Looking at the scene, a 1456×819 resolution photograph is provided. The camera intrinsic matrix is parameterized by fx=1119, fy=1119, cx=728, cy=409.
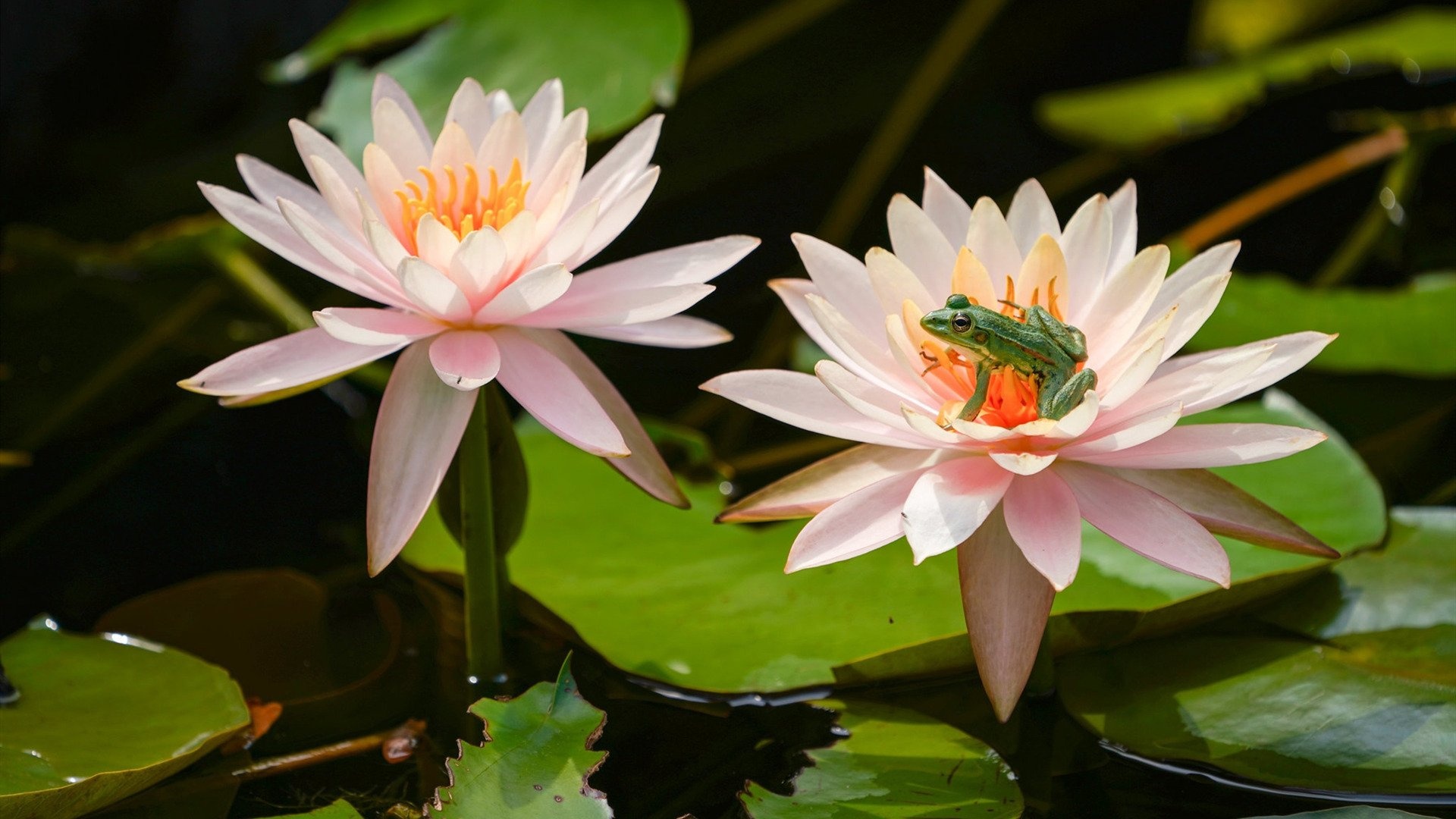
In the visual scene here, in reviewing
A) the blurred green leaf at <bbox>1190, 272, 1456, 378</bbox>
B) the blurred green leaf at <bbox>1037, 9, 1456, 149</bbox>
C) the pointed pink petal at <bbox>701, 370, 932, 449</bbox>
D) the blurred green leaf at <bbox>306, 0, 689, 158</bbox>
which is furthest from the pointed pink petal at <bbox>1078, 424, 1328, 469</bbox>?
the blurred green leaf at <bbox>1037, 9, 1456, 149</bbox>

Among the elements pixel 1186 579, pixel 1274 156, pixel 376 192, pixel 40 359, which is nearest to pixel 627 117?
pixel 376 192

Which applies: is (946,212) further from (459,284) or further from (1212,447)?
(459,284)

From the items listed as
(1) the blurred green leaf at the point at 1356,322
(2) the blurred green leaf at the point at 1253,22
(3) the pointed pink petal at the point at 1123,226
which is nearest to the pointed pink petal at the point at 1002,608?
(3) the pointed pink petal at the point at 1123,226

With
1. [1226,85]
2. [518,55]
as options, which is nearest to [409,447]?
[518,55]

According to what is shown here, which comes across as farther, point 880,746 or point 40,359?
point 40,359

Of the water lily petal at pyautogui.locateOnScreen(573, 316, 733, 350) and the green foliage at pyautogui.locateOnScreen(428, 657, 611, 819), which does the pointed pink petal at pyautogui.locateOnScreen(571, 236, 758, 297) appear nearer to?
the water lily petal at pyautogui.locateOnScreen(573, 316, 733, 350)

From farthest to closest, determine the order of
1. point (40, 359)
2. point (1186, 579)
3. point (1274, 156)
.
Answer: point (1274, 156)
point (40, 359)
point (1186, 579)

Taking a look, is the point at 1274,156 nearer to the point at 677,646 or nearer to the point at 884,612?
the point at 884,612
